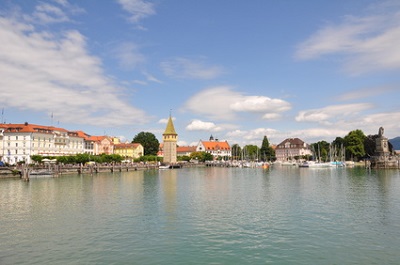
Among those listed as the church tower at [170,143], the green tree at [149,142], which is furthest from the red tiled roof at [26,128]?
the green tree at [149,142]

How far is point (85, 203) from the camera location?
32.2 m

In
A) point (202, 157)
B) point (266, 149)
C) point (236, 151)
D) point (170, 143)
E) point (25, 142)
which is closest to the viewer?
point (25, 142)

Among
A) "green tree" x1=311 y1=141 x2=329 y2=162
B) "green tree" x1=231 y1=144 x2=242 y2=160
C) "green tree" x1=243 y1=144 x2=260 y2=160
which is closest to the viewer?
"green tree" x1=311 y1=141 x2=329 y2=162

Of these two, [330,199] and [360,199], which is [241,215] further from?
[360,199]

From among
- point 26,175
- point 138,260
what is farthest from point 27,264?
point 26,175

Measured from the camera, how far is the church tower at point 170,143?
143 meters

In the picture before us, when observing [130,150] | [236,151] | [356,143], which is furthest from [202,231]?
[236,151]

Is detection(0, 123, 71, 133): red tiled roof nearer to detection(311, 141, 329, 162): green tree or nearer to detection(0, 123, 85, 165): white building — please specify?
detection(0, 123, 85, 165): white building

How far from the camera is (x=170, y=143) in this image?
5689 inches

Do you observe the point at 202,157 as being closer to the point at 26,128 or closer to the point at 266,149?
the point at 266,149

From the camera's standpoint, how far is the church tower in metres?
143

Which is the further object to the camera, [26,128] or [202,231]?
[26,128]

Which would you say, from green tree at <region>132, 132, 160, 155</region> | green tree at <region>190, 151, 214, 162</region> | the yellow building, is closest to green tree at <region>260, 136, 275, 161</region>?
green tree at <region>190, 151, 214, 162</region>

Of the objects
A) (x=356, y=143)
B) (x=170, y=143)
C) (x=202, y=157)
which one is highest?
(x=170, y=143)
